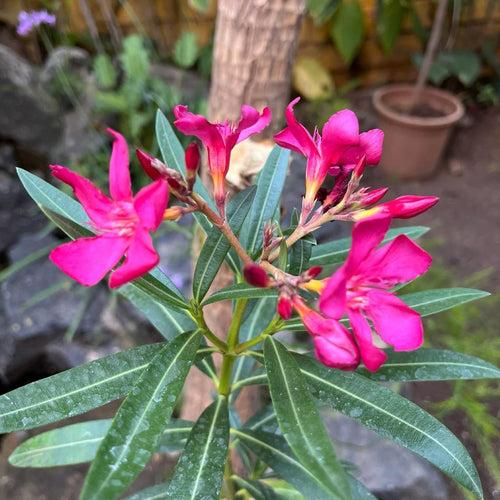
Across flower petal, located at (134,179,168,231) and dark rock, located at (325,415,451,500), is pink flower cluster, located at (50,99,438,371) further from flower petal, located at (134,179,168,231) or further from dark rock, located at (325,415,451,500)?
dark rock, located at (325,415,451,500)

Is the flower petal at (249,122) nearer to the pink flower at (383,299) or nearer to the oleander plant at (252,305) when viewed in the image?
the oleander plant at (252,305)

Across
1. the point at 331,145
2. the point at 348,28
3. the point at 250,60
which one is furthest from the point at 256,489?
the point at 348,28

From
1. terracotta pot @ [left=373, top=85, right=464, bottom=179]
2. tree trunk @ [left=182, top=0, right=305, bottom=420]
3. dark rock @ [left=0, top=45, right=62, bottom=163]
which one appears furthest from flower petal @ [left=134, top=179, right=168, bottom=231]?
terracotta pot @ [left=373, top=85, right=464, bottom=179]

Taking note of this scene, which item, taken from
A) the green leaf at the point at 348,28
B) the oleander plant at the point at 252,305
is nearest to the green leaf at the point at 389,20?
the green leaf at the point at 348,28

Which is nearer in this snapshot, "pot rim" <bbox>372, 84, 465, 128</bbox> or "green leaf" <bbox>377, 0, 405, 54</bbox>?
"pot rim" <bbox>372, 84, 465, 128</bbox>

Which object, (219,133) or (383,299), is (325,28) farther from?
(383,299)

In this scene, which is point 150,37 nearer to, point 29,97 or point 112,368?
point 29,97

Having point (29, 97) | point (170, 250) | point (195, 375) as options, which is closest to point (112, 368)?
point (195, 375)
